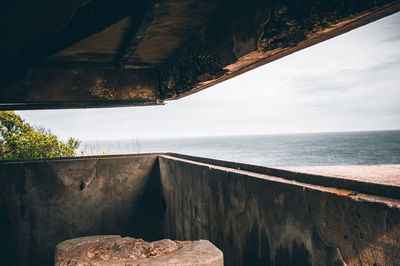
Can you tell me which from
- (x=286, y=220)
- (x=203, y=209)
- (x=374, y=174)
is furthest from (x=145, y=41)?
(x=374, y=174)

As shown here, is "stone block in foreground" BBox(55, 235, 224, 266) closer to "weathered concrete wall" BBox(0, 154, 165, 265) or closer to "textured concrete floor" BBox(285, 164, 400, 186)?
"textured concrete floor" BBox(285, 164, 400, 186)

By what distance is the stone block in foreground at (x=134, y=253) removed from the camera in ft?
8.61

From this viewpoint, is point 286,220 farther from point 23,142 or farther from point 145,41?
point 23,142

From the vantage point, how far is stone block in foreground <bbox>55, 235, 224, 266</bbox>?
2.62m

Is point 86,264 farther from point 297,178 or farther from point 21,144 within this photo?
point 21,144

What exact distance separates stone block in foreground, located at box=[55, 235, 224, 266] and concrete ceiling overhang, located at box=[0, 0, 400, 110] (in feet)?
5.23

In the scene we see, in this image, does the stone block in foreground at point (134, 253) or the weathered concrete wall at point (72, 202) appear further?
the weathered concrete wall at point (72, 202)

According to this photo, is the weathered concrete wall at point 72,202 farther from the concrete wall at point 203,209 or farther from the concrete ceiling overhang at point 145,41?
the concrete ceiling overhang at point 145,41

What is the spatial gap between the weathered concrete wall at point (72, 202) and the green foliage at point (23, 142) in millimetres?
9000

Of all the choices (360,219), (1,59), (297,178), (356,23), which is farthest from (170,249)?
(356,23)

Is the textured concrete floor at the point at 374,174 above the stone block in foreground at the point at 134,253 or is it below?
above

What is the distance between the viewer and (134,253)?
285 centimetres

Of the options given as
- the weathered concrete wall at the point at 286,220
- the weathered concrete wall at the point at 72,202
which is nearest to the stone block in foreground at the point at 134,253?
the weathered concrete wall at the point at 286,220

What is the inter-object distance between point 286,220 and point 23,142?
13.4 m
